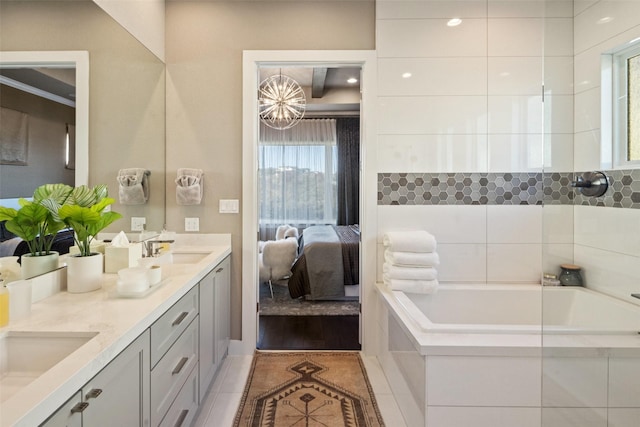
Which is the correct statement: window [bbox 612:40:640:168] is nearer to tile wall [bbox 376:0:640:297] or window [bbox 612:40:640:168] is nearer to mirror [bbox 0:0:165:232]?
tile wall [bbox 376:0:640:297]

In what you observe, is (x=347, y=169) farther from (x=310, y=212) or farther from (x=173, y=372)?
(x=173, y=372)

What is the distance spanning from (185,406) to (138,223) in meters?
1.22

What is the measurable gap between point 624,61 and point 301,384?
233 centimetres

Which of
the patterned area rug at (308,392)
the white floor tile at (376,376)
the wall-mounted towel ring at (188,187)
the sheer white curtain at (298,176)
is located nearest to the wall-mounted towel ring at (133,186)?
the wall-mounted towel ring at (188,187)

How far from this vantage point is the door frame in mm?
2615

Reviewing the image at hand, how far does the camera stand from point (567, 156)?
4.64ft

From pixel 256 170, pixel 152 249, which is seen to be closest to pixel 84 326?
pixel 152 249

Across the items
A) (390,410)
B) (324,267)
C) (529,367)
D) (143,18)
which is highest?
(143,18)

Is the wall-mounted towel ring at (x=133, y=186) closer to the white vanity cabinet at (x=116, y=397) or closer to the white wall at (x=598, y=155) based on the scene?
the white vanity cabinet at (x=116, y=397)

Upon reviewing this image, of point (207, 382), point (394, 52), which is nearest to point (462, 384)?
point (207, 382)

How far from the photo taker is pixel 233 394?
2133 mm

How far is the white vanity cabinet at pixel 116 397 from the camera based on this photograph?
841 mm

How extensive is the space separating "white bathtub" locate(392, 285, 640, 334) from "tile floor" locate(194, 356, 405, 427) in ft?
1.87

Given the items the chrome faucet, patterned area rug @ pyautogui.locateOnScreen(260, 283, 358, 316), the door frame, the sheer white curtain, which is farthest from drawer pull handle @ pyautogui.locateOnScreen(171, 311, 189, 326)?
the sheer white curtain
